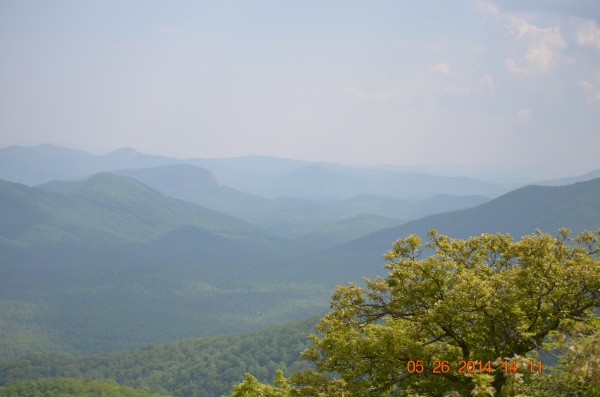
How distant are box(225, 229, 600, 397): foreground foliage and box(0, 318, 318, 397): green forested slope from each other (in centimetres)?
8039

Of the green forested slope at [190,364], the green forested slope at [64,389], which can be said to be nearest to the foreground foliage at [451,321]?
the green forested slope at [64,389]

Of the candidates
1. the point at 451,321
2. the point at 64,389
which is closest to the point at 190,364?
the point at 64,389

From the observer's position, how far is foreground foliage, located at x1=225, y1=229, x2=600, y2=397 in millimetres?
15242

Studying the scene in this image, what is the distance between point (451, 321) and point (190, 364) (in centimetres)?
10157

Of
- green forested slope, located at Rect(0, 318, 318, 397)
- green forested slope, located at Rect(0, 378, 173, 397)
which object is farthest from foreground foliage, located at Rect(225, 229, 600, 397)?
green forested slope, located at Rect(0, 318, 318, 397)

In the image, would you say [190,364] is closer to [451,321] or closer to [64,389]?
[64,389]

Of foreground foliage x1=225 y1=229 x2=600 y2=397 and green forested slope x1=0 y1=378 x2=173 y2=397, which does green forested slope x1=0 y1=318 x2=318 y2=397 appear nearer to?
green forested slope x1=0 y1=378 x2=173 y2=397

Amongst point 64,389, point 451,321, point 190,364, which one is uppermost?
point 451,321

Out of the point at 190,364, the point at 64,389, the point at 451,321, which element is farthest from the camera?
the point at 190,364

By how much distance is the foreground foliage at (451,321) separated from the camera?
15242 mm

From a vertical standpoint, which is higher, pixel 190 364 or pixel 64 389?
pixel 64 389

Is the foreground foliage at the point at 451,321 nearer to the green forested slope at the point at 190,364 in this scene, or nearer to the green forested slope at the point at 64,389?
the green forested slope at the point at 64,389

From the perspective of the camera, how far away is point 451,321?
15891mm

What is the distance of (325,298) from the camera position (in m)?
192
